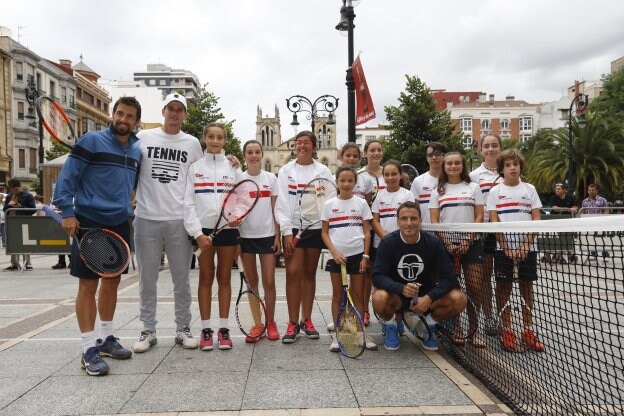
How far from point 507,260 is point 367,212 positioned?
1.38 metres

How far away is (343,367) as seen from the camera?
166 inches

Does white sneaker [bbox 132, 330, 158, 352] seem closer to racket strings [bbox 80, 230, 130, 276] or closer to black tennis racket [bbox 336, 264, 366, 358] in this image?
racket strings [bbox 80, 230, 130, 276]

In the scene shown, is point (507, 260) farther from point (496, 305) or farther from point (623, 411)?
point (623, 411)

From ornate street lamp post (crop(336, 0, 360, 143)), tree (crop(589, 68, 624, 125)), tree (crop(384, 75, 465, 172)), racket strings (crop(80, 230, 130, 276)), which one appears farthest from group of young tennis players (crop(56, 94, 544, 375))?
tree (crop(589, 68, 624, 125))

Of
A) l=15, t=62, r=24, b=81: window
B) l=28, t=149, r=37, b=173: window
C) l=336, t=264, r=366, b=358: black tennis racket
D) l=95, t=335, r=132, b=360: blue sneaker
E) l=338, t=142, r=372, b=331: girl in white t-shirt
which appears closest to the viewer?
l=95, t=335, r=132, b=360: blue sneaker

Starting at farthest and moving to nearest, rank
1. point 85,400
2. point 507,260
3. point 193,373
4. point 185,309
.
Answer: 1. point 185,309
2. point 507,260
3. point 193,373
4. point 85,400

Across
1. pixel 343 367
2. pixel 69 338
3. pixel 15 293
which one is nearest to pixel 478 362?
pixel 343 367

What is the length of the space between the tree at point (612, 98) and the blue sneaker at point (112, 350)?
4561 cm

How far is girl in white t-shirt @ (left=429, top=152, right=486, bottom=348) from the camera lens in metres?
4.81

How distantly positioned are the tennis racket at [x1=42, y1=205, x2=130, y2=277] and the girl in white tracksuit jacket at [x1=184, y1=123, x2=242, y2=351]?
0.63 m

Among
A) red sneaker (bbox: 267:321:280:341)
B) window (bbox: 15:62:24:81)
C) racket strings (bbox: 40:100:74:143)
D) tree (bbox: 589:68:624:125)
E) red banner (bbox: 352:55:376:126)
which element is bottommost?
red sneaker (bbox: 267:321:280:341)

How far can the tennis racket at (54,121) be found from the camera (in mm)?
4820

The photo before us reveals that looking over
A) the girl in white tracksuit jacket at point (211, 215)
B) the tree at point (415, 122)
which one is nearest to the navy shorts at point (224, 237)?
the girl in white tracksuit jacket at point (211, 215)

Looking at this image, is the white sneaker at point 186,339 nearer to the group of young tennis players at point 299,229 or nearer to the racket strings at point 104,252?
the group of young tennis players at point 299,229
